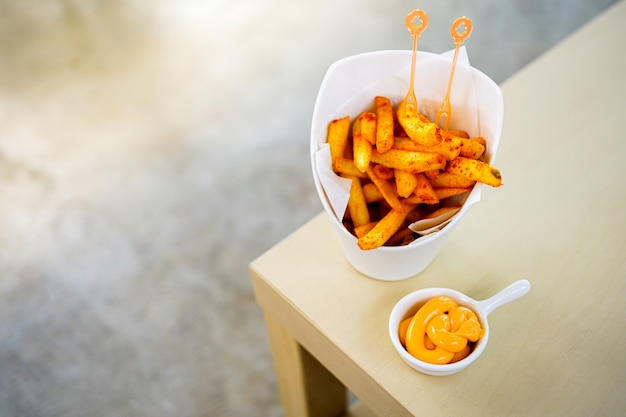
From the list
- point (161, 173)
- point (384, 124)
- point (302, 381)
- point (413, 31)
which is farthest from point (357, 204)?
point (161, 173)

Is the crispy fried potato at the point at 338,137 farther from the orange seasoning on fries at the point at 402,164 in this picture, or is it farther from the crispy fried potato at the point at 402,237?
the crispy fried potato at the point at 402,237

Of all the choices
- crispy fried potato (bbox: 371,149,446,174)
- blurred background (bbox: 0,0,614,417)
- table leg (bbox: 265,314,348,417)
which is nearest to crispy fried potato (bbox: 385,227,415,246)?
crispy fried potato (bbox: 371,149,446,174)

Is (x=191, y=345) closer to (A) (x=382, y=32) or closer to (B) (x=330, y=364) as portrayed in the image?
(B) (x=330, y=364)

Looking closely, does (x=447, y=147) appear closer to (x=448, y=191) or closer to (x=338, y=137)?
(x=448, y=191)

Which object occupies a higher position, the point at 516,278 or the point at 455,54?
the point at 455,54

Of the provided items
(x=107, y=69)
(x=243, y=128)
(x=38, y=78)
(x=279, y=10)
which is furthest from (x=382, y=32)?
(x=38, y=78)

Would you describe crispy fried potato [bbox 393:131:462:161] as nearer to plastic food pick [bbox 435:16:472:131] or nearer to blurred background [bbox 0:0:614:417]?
plastic food pick [bbox 435:16:472:131]
